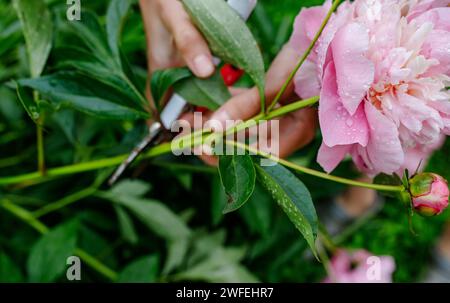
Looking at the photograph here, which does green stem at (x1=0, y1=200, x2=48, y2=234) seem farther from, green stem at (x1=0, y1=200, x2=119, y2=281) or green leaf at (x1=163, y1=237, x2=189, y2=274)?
green leaf at (x1=163, y1=237, x2=189, y2=274)

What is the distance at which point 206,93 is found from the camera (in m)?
0.50

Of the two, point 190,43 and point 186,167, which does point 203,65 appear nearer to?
point 190,43

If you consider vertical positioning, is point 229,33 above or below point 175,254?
above

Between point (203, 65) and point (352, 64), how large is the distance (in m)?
0.17

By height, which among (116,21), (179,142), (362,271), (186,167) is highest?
(116,21)

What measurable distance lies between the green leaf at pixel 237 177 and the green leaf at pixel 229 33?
0.06 metres

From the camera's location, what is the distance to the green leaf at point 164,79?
0.51m

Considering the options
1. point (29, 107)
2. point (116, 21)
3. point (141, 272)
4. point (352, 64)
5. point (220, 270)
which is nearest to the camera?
point (352, 64)

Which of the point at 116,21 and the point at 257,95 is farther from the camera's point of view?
the point at 116,21

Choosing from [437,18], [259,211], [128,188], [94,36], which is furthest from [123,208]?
[437,18]

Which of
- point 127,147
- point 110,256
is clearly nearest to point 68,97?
point 127,147

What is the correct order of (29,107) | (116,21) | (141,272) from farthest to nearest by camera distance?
(141,272)
(116,21)
(29,107)
